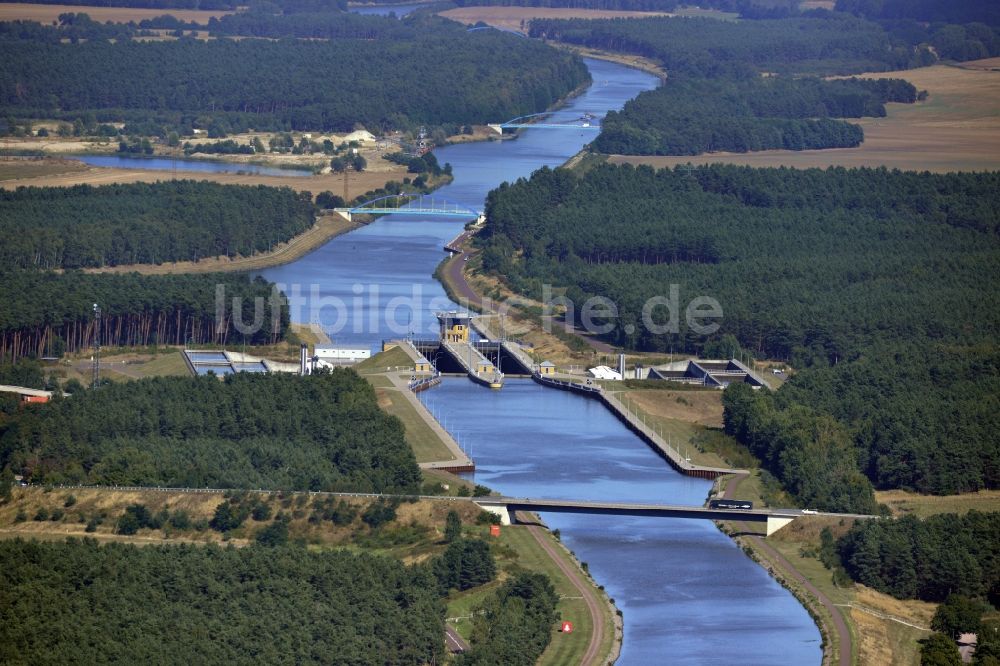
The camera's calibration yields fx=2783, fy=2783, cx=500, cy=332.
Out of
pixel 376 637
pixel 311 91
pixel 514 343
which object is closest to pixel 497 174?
pixel 311 91

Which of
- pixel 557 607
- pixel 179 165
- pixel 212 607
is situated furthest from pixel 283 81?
pixel 212 607

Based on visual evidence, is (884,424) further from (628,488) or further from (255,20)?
(255,20)

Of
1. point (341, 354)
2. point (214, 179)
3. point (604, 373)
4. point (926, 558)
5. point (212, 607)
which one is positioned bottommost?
point (214, 179)

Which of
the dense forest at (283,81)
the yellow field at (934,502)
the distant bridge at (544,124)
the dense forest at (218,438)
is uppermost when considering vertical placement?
the dense forest at (218,438)

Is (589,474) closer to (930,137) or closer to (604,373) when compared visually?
(604,373)

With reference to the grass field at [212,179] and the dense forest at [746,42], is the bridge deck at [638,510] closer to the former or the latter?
the grass field at [212,179]

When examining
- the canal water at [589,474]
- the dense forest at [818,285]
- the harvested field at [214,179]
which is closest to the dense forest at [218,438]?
the canal water at [589,474]
